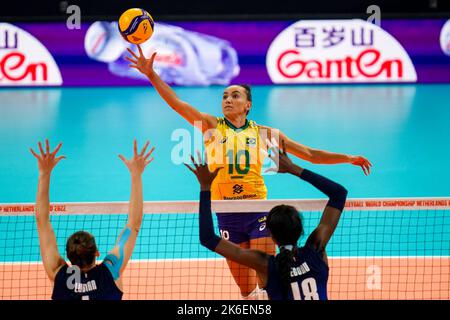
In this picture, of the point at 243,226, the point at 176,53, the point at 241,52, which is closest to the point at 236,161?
the point at 243,226

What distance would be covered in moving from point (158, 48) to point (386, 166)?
9.38 m

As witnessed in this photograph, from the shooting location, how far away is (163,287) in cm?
912

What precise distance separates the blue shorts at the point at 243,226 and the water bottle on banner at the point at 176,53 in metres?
14.8

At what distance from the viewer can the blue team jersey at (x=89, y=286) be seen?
5207mm

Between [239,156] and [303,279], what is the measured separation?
3065mm

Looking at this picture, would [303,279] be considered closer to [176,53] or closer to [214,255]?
[214,255]

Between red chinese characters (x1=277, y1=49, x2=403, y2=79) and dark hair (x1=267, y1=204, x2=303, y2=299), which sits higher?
Result: red chinese characters (x1=277, y1=49, x2=403, y2=79)

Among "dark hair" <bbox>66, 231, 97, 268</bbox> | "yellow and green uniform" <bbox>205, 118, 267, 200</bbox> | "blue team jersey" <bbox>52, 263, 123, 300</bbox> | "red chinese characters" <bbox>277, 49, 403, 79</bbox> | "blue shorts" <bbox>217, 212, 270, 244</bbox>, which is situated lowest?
"blue team jersey" <bbox>52, 263, 123, 300</bbox>

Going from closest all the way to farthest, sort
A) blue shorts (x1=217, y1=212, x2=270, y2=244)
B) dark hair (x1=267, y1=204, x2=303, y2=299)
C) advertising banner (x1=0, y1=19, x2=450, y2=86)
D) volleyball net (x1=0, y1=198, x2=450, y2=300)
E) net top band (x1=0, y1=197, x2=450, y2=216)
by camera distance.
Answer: dark hair (x1=267, y1=204, x2=303, y2=299)
net top band (x1=0, y1=197, x2=450, y2=216)
volleyball net (x1=0, y1=198, x2=450, y2=300)
blue shorts (x1=217, y1=212, x2=270, y2=244)
advertising banner (x1=0, y1=19, x2=450, y2=86)

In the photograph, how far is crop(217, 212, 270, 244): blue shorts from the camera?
777cm

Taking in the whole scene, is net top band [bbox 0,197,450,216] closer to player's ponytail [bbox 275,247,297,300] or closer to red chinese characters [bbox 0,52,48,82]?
player's ponytail [bbox 275,247,297,300]

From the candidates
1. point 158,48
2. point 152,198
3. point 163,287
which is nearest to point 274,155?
point 163,287

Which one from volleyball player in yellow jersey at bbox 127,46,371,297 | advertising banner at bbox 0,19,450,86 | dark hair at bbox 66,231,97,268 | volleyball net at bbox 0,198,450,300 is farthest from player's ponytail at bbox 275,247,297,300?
advertising banner at bbox 0,19,450,86

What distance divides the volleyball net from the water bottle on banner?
1074cm
